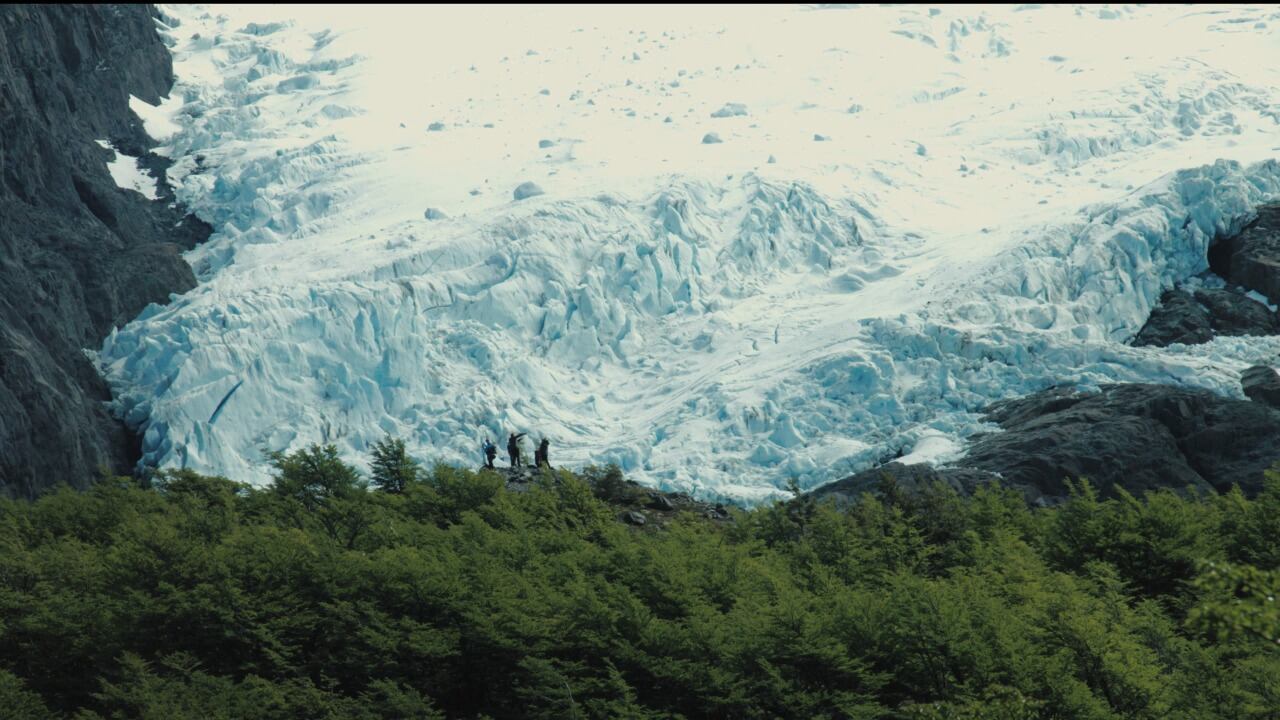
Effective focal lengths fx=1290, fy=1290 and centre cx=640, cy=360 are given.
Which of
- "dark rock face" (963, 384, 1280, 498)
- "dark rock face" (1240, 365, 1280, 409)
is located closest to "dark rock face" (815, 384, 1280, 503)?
"dark rock face" (963, 384, 1280, 498)

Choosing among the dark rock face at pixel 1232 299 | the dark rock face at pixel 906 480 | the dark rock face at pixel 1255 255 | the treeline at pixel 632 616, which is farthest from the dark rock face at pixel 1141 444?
the dark rock face at pixel 1255 255

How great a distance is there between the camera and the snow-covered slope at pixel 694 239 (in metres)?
38.0

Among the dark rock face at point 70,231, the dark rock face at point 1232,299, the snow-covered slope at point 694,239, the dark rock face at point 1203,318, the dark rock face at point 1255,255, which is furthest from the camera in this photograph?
the dark rock face at point 1255,255

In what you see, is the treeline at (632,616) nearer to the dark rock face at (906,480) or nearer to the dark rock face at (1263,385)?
the dark rock face at (906,480)

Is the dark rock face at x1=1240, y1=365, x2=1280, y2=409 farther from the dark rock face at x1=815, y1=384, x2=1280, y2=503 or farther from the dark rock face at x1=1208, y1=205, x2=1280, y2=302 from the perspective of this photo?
the dark rock face at x1=1208, y1=205, x2=1280, y2=302

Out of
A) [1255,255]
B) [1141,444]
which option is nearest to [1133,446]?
[1141,444]

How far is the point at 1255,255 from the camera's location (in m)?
42.6

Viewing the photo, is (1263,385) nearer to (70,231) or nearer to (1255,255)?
(1255,255)

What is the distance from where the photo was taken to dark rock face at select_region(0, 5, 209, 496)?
3669cm

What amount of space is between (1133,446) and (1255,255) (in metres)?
13.7

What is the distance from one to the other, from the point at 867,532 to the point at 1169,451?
14428 mm

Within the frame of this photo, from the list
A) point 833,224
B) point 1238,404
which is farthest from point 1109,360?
point 833,224

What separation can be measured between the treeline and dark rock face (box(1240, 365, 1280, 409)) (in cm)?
1307

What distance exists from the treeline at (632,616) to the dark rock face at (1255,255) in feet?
70.2
